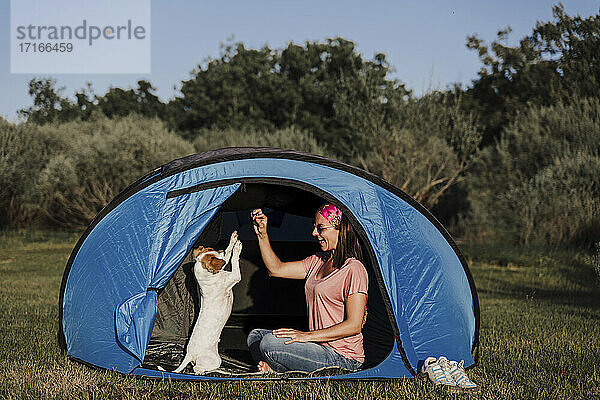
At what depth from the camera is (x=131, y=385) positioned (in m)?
4.31

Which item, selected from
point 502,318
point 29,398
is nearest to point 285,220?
point 502,318

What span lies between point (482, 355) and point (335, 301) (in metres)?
1.81

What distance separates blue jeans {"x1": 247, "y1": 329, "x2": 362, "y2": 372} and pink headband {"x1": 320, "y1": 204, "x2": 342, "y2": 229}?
833 mm

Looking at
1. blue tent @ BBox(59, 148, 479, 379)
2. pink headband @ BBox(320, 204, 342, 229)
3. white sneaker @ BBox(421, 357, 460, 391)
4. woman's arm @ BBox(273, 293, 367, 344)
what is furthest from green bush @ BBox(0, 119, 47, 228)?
white sneaker @ BBox(421, 357, 460, 391)

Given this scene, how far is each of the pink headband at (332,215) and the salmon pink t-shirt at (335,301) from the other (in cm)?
28

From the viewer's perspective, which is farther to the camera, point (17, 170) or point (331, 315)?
point (17, 170)

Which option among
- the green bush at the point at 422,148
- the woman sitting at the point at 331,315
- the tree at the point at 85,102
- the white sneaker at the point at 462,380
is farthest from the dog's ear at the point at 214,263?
the tree at the point at 85,102

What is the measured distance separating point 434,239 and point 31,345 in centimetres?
351

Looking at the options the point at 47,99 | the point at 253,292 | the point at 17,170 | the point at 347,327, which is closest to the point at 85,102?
the point at 47,99

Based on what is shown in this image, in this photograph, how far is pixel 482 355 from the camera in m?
5.56

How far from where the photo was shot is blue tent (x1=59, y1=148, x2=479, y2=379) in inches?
176

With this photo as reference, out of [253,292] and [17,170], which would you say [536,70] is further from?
[253,292]

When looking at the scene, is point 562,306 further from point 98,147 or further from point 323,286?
point 98,147

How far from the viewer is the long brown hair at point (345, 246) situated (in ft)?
15.0
